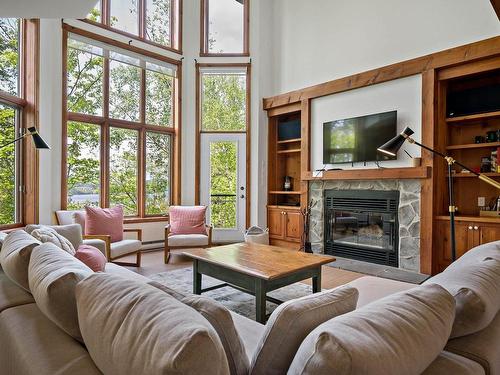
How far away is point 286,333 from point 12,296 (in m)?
1.22

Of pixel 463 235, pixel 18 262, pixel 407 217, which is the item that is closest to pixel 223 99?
pixel 407 217

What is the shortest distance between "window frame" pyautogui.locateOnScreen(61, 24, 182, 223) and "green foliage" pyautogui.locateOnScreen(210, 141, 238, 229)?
0.65 meters

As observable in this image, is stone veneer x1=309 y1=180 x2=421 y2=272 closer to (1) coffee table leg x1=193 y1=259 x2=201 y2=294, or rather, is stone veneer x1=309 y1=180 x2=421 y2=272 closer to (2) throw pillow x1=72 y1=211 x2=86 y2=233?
(1) coffee table leg x1=193 y1=259 x2=201 y2=294

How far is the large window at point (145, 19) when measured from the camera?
5.37m

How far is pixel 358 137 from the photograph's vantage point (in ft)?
15.9

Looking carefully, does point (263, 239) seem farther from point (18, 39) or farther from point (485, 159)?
point (18, 39)

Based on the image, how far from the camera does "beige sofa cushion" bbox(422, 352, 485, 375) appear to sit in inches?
34.4

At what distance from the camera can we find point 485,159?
13.2 feet

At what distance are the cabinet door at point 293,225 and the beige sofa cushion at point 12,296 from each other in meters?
4.45

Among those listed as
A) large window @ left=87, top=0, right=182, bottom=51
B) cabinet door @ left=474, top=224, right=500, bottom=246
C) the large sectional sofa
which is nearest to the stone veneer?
cabinet door @ left=474, top=224, right=500, bottom=246

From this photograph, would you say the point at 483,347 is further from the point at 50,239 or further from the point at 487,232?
the point at 487,232

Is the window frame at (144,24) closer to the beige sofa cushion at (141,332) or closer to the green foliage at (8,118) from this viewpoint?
the green foliage at (8,118)

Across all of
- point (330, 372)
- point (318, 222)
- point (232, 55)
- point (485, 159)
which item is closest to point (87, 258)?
point (330, 372)

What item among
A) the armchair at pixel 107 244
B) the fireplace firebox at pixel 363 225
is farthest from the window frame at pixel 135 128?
the fireplace firebox at pixel 363 225
